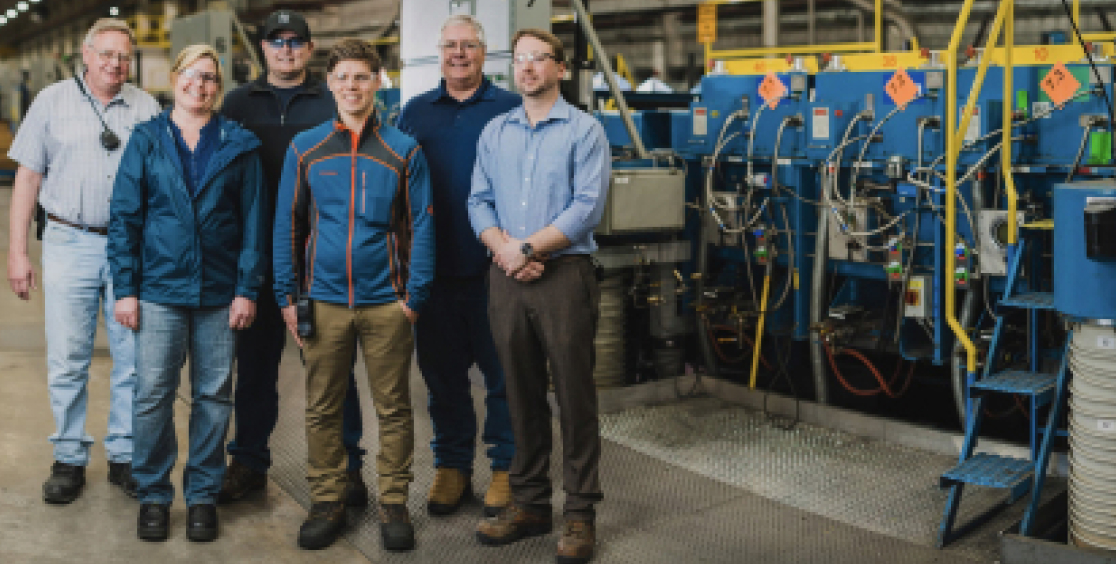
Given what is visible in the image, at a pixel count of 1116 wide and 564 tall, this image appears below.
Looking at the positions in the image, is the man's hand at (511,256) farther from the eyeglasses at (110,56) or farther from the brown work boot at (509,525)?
the eyeglasses at (110,56)

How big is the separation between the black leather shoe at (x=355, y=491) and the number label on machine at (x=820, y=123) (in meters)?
2.57

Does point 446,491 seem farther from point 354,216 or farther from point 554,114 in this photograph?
point 554,114

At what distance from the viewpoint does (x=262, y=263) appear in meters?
3.36

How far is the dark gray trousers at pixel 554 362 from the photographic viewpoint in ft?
10.3

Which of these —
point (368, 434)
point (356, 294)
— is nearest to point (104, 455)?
point (368, 434)

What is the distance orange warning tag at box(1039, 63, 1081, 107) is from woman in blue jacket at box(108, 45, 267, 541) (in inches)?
116

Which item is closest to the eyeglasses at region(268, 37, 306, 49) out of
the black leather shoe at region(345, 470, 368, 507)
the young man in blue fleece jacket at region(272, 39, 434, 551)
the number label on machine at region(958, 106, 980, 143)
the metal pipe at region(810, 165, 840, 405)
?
the young man in blue fleece jacket at region(272, 39, 434, 551)

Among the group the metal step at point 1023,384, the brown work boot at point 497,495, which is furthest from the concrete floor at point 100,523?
the metal step at point 1023,384

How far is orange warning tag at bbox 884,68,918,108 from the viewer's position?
450 centimetres

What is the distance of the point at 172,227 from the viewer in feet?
10.6

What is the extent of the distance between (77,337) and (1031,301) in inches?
125

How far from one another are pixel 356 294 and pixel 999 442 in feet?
8.80

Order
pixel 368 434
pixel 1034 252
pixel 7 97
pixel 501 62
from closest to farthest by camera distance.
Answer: pixel 1034 252 → pixel 368 434 → pixel 501 62 → pixel 7 97

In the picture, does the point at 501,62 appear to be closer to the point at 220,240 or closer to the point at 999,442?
the point at 220,240
